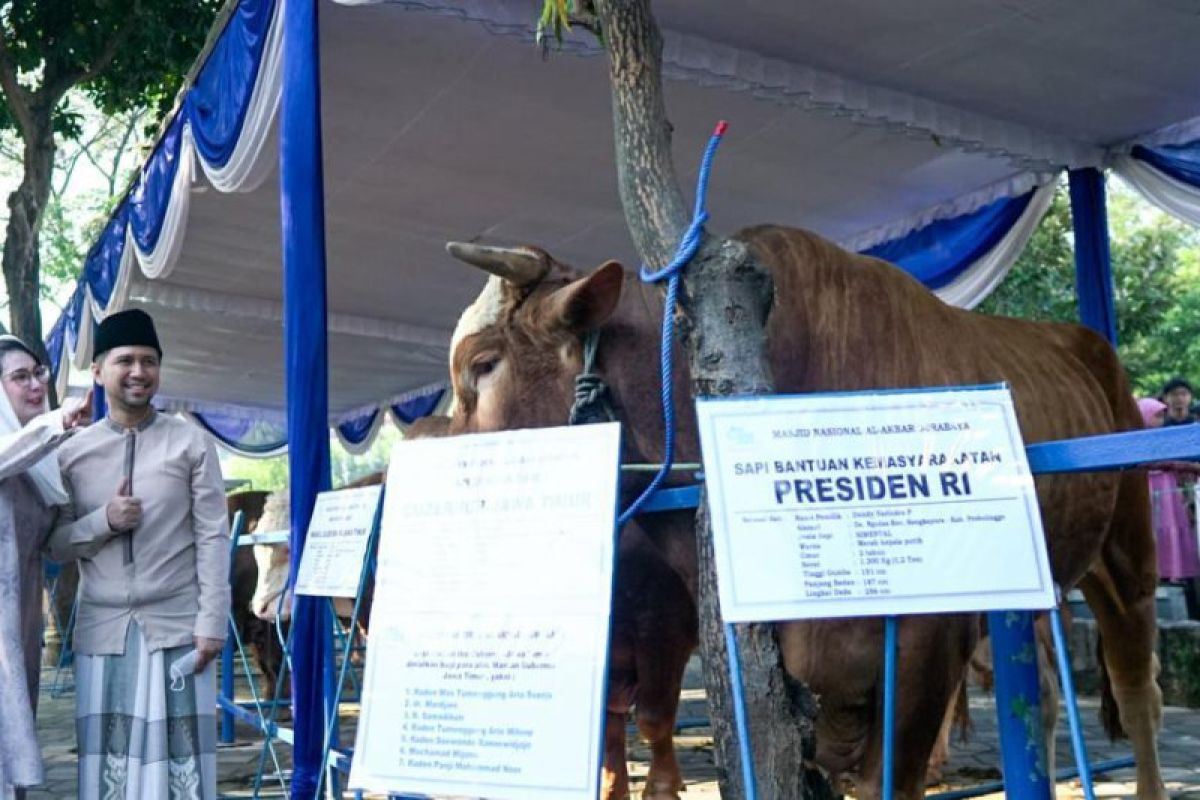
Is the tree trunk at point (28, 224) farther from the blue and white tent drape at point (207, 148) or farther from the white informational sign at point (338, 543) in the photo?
the white informational sign at point (338, 543)

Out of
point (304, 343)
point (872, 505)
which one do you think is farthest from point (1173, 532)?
point (872, 505)

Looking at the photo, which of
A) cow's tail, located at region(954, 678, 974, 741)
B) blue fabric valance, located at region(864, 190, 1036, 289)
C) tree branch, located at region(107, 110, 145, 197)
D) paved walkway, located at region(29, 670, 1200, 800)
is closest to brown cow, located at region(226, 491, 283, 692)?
paved walkway, located at region(29, 670, 1200, 800)

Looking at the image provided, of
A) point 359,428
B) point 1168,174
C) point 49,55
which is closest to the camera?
point 1168,174

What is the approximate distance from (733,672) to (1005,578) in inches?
16.9

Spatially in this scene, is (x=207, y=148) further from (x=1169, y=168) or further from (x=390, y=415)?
(x=390, y=415)

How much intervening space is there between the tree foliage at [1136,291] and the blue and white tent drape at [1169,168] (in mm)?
4946

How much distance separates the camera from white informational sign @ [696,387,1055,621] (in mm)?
1783

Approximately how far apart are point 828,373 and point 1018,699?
118 centimetres

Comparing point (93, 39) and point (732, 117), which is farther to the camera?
point (93, 39)

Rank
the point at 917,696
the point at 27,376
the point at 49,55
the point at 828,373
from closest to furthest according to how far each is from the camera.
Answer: the point at 917,696
the point at 828,373
the point at 27,376
the point at 49,55

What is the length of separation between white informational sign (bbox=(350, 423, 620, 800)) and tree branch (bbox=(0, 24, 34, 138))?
1033 centimetres

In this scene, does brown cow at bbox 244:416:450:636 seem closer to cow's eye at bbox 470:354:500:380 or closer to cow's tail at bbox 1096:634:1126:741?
cow's eye at bbox 470:354:500:380

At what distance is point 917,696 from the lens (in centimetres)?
268

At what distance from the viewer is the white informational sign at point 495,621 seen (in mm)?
2031
